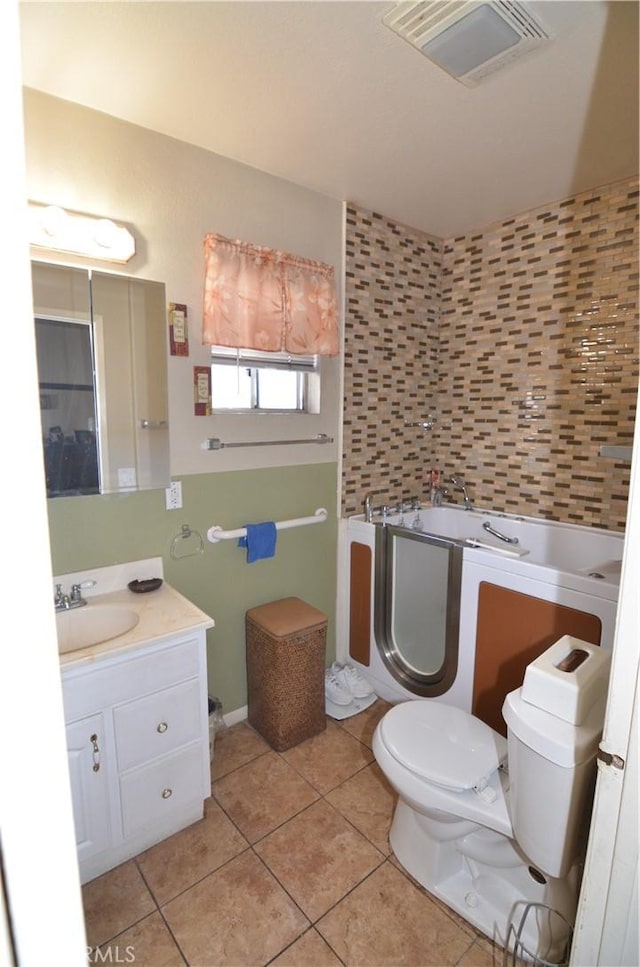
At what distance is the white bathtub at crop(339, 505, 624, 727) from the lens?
71.4 inches

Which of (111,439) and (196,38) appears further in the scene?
(111,439)

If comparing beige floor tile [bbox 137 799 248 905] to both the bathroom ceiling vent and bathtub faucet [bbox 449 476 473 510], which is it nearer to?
bathtub faucet [bbox 449 476 473 510]

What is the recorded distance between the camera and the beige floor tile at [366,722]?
2274 millimetres

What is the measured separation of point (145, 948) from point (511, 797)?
1146 mm

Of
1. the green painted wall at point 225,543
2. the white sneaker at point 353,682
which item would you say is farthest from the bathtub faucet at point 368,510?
Result: the white sneaker at point 353,682

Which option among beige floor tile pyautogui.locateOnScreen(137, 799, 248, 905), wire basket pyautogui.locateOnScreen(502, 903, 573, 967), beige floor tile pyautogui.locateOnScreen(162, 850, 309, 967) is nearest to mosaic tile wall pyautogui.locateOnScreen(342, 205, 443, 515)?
beige floor tile pyautogui.locateOnScreen(137, 799, 248, 905)

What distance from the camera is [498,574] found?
203cm

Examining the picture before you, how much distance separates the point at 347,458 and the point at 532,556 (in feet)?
3.77

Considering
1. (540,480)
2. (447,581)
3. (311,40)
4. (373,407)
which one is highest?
(311,40)

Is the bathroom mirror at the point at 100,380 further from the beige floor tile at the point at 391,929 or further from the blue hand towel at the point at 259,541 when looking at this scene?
the beige floor tile at the point at 391,929

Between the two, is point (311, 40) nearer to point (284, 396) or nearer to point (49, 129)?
point (49, 129)

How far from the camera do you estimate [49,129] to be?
1597 millimetres

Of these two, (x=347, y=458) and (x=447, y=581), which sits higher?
(x=347, y=458)

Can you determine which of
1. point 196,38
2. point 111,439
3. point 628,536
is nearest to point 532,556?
point 628,536
